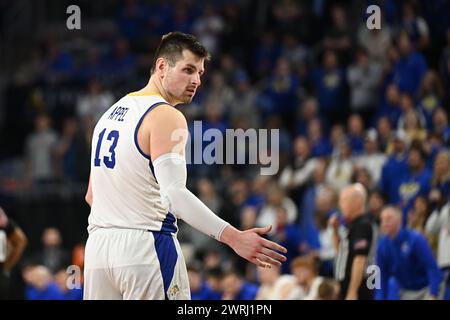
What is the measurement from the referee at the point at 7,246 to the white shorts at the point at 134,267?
4.92 metres

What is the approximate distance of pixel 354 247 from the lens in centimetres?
894

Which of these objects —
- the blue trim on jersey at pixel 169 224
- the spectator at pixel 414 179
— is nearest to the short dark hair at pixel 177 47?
the blue trim on jersey at pixel 169 224

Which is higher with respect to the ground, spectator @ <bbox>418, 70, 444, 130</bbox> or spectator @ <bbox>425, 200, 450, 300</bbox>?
spectator @ <bbox>418, 70, 444, 130</bbox>

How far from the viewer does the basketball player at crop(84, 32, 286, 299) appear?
5.26m

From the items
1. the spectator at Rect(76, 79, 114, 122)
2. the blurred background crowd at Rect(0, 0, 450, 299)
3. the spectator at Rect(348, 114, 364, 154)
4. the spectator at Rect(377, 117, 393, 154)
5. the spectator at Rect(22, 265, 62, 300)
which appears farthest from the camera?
the spectator at Rect(76, 79, 114, 122)

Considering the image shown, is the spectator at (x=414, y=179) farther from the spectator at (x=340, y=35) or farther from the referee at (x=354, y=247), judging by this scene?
the spectator at (x=340, y=35)

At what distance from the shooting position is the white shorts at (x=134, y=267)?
539 centimetres

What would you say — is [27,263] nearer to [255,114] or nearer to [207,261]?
[207,261]

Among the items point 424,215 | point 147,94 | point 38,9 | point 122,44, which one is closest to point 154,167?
point 147,94

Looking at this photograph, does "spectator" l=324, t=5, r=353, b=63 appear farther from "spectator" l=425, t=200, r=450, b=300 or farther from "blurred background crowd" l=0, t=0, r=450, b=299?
"spectator" l=425, t=200, r=450, b=300

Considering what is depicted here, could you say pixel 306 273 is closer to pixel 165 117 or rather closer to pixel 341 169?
pixel 341 169

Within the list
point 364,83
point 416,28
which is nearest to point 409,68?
point 416,28

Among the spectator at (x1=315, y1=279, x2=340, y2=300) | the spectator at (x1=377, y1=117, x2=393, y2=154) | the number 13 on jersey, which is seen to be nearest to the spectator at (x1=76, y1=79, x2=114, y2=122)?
the spectator at (x1=377, y1=117, x2=393, y2=154)

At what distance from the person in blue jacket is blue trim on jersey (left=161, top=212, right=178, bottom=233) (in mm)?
4434
